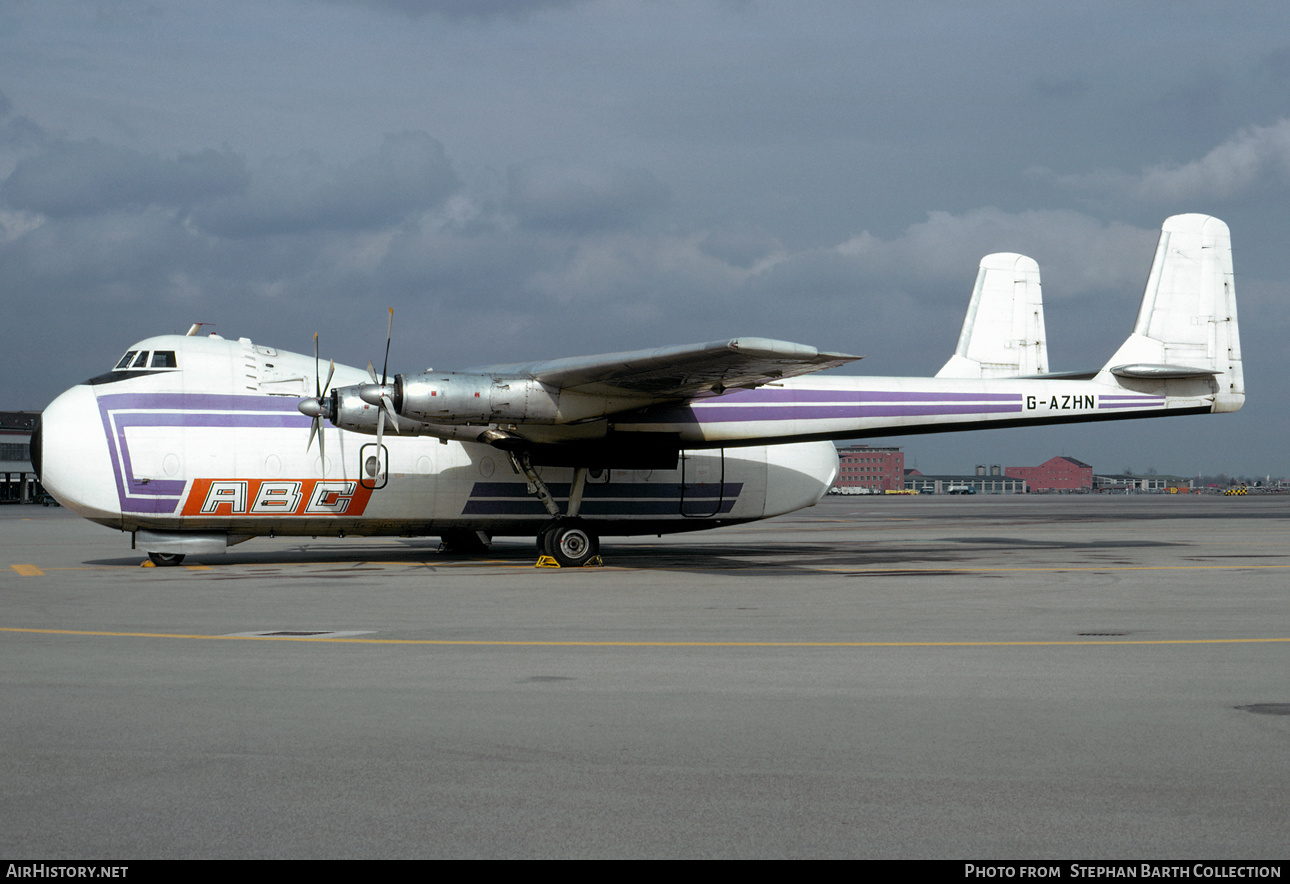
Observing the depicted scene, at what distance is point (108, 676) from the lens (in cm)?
930

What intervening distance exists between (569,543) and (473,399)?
4363mm

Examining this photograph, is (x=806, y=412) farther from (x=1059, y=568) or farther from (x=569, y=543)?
(x=1059, y=568)

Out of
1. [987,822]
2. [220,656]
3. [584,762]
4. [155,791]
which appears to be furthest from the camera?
[220,656]

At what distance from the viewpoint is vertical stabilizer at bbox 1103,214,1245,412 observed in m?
26.8

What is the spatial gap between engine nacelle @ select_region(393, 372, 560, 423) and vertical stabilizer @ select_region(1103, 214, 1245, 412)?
602 inches

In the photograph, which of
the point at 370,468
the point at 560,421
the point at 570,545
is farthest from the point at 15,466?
the point at 560,421

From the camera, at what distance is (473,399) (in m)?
20.8

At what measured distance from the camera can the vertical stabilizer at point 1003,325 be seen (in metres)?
27.4

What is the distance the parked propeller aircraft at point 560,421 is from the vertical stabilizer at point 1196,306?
0.16ft

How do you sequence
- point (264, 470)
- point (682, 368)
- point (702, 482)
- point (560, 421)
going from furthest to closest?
point (702, 482) < point (264, 470) < point (560, 421) < point (682, 368)

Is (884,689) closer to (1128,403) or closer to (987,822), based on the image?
(987,822)

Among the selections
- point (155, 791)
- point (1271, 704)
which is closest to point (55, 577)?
point (155, 791)

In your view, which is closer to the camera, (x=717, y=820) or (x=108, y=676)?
(x=717, y=820)

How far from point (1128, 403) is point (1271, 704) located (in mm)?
19922
